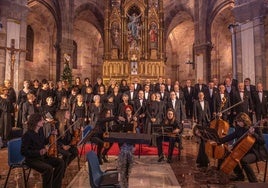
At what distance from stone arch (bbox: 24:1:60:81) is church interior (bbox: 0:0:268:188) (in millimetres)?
67

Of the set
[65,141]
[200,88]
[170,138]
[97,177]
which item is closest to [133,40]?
[200,88]

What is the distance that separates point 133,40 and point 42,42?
6617 millimetres

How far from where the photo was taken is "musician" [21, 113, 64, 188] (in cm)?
381

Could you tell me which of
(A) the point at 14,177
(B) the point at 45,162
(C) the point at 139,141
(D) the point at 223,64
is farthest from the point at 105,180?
(D) the point at 223,64

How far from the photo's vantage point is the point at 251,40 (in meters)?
10.9

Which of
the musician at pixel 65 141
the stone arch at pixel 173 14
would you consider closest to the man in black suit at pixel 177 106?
the musician at pixel 65 141

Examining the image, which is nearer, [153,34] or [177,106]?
[177,106]

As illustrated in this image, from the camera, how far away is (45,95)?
29.4 feet

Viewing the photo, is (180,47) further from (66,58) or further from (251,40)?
(251,40)

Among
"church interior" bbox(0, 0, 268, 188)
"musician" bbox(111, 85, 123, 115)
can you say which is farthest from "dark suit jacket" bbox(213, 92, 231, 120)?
"musician" bbox(111, 85, 123, 115)

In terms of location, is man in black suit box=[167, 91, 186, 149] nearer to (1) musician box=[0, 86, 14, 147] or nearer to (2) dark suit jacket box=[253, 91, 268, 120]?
(2) dark suit jacket box=[253, 91, 268, 120]

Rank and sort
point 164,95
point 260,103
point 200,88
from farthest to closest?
point 200,88 < point 164,95 < point 260,103

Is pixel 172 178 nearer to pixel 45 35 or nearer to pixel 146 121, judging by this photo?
pixel 146 121

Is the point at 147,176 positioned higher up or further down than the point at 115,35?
further down
